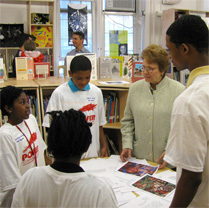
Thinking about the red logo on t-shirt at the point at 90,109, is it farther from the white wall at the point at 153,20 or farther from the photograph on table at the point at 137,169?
the white wall at the point at 153,20

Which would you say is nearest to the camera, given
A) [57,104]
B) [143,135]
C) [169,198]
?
[169,198]

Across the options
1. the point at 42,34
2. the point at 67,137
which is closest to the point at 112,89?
the point at 67,137

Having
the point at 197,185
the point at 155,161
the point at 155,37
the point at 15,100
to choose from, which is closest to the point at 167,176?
the point at 155,161

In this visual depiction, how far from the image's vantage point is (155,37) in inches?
222

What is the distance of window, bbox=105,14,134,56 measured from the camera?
5.86 meters

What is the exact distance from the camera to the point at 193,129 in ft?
2.65

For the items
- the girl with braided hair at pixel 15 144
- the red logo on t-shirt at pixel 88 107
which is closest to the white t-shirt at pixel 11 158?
the girl with braided hair at pixel 15 144

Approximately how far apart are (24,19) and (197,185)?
A: 221 inches

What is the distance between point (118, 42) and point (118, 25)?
0.39 m

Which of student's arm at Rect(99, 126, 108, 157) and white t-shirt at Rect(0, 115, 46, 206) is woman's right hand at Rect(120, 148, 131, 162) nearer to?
student's arm at Rect(99, 126, 108, 157)

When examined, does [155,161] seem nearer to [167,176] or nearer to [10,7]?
[167,176]

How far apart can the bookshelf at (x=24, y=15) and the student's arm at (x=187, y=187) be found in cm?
491

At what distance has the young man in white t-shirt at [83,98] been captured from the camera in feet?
6.13

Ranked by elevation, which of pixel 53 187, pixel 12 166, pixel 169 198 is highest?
pixel 53 187
